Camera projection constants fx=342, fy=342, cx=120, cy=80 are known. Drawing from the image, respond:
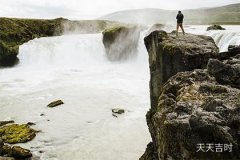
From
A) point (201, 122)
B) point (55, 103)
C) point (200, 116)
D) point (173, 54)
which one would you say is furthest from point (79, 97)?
point (201, 122)

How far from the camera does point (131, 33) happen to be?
177 ft

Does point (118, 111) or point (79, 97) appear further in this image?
point (79, 97)

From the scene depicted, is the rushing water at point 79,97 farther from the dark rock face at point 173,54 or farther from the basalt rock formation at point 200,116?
the basalt rock formation at point 200,116

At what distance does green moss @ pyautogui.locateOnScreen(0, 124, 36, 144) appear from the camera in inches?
782

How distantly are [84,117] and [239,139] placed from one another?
18158mm

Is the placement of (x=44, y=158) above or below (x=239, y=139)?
below

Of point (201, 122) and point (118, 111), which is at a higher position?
point (201, 122)

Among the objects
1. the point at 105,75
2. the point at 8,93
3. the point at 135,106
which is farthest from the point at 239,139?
the point at 105,75

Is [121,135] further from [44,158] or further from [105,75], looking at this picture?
[105,75]

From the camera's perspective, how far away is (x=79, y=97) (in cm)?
3109

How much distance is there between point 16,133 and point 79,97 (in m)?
10.7

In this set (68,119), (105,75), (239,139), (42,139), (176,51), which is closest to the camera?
(239,139)

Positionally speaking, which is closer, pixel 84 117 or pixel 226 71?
pixel 226 71

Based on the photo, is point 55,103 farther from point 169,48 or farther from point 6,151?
point 169,48
